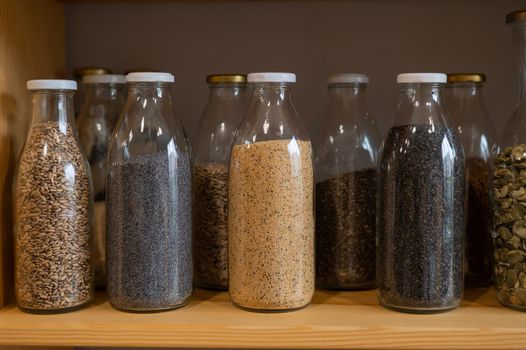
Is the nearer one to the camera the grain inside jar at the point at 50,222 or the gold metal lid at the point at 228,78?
the grain inside jar at the point at 50,222

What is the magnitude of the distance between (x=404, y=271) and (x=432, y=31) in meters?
0.46

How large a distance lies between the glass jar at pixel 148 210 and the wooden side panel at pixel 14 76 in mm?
140

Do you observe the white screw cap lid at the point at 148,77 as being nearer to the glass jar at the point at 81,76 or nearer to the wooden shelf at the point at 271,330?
the glass jar at the point at 81,76

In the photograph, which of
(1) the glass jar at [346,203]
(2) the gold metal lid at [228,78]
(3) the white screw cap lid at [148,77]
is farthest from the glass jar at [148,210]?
(1) the glass jar at [346,203]

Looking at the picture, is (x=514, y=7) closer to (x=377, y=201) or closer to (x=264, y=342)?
(x=377, y=201)

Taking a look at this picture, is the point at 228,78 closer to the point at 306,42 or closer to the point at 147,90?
the point at 147,90

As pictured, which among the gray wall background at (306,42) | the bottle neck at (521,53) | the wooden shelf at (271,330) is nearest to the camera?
the wooden shelf at (271,330)

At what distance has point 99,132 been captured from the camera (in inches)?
40.4

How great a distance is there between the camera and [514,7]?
112 cm

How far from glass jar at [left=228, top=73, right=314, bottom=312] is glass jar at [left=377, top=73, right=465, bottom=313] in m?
0.11

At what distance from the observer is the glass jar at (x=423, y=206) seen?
0.85 meters

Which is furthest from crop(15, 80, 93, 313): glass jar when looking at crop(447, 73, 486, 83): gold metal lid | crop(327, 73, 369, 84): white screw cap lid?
crop(447, 73, 486, 83): gold metal lid

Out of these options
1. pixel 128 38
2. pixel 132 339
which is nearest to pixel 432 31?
pixel 128 38

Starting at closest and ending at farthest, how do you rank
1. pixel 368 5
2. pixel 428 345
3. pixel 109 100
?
1. pixel 428 345
2. pixel 109 100
3. pixel 368 5
